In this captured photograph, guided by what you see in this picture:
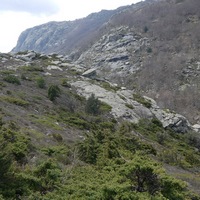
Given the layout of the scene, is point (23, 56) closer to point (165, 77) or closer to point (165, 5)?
point (165, 77)

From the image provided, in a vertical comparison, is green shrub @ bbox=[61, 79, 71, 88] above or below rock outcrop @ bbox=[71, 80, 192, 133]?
above

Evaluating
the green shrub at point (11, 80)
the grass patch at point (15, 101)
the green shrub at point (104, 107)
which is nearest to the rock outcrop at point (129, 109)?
the green shrub at point (104, 107)

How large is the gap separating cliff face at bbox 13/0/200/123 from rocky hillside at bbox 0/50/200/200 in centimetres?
2263

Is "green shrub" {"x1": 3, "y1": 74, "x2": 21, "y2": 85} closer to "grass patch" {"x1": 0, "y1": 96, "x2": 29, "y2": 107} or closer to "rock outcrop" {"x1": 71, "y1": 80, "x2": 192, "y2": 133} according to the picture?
"grass patch" {"x1": 0, "y1": 96, "x2": 29, "y2": 107}

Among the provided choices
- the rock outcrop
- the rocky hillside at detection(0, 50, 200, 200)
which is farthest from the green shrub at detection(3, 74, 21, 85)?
the rock outcrop

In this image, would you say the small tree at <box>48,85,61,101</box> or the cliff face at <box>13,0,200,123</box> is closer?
the small tree at <box>48,85,61,101</box>

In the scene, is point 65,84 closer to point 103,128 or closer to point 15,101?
point 15,101

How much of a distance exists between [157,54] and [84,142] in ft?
254

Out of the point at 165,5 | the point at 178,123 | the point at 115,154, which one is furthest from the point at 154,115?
the point at 165,5

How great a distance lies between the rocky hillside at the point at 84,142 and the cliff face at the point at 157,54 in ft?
74.2

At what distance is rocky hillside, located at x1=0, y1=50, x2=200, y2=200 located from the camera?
1070 cm

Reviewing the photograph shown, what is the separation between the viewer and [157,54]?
90.9 metres

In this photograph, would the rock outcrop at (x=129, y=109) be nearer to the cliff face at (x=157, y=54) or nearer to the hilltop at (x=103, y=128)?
the hilltop at (x=103, y=128)

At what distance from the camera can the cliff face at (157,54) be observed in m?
72.2
